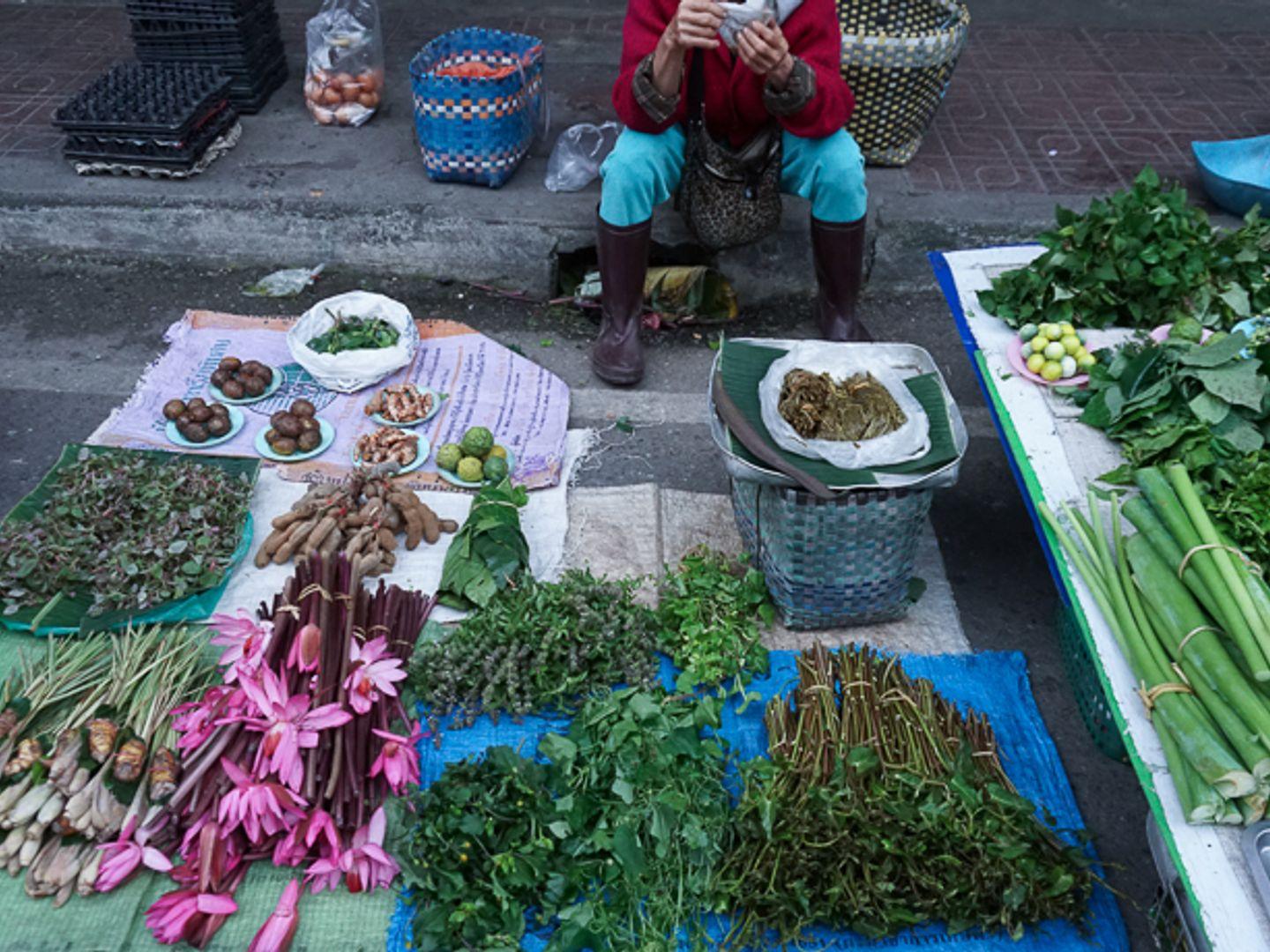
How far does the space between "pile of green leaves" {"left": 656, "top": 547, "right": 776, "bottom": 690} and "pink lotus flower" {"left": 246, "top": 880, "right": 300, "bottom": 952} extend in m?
1.09

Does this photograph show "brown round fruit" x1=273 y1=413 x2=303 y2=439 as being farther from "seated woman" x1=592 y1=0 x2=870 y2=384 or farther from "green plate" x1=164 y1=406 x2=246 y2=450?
"seated woman" x1=592 y1=0 x2=870 y2=384

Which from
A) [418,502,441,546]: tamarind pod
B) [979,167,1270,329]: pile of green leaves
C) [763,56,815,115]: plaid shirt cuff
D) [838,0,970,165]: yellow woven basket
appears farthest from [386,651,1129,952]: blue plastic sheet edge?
[838,0,970,165]: yellow woven basket

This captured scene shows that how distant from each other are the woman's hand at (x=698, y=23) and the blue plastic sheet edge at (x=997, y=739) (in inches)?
78.5

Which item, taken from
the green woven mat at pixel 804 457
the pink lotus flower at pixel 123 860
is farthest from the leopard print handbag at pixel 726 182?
the pink lotus flower at pixel 123 860

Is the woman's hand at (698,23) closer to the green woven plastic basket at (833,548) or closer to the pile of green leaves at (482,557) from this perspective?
the green woven plastic basket at (833,548)

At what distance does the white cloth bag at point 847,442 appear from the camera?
2.88 meters

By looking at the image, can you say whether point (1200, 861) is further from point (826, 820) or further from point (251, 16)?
point (251, 16)

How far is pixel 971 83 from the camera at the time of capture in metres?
5.88

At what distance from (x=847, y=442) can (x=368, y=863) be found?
1.63m

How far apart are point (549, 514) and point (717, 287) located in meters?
1.59

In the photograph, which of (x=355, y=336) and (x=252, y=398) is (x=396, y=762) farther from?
(x=355, y=336)

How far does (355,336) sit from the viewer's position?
13.6 feet

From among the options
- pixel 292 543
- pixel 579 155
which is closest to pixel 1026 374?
pixel 292 543

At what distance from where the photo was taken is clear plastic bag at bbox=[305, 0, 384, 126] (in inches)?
204
